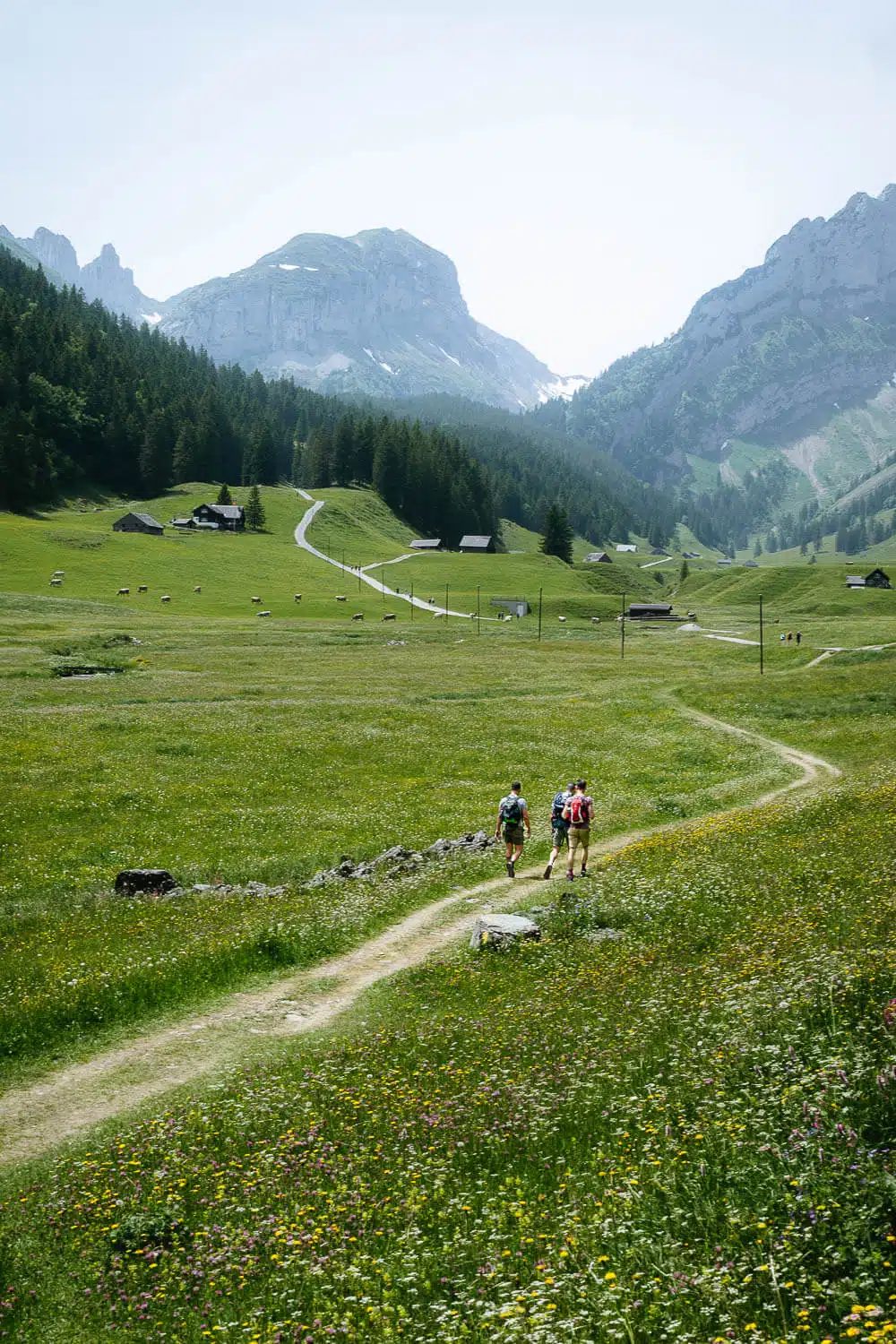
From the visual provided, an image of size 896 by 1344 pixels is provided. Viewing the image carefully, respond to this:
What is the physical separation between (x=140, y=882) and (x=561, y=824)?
45.3 ft

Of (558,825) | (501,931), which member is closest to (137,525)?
(558,825)

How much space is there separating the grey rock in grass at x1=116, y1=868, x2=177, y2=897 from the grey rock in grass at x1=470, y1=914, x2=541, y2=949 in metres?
10.5

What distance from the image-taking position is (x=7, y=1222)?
11695 mm

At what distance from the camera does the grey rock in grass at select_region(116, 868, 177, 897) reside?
87.9ft

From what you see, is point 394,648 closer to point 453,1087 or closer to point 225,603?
point 225,603

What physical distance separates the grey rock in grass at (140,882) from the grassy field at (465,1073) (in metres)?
0.71

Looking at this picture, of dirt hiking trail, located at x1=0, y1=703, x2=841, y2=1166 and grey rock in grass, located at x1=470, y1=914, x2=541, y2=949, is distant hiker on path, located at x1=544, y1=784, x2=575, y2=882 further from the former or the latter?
grey rock in grass, located at x1=470, y1=914, x2=541, y2=949

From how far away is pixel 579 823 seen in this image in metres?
29.0

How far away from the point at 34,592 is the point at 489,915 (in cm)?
12621

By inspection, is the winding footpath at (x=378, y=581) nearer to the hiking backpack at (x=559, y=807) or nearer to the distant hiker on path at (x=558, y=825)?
the distant hiker on path at (x=558, y=825)

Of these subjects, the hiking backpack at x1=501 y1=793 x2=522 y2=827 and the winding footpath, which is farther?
the winding footpath

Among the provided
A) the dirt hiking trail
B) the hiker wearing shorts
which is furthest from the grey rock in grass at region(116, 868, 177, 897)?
the hiker wearing shorts

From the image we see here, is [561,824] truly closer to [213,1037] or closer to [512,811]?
[512,811]

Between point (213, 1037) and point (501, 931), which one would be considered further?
point (501, 931)
